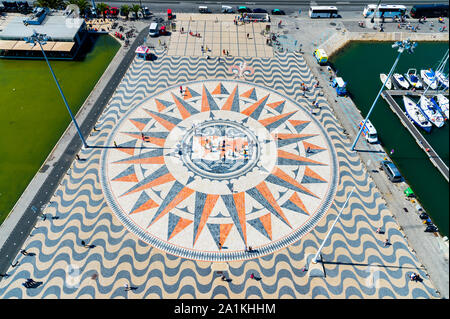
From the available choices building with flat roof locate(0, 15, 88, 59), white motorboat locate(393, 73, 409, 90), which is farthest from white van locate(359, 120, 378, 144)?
building with flat roof locate(0, 15, 88, 59)

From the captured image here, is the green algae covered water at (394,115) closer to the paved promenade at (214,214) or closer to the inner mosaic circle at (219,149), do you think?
the paved promenade at (214,214)

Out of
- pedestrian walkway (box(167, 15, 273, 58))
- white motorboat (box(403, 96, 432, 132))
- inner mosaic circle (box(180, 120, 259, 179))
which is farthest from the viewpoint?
pedestrian walkway (box(167, 15, 273, 58))

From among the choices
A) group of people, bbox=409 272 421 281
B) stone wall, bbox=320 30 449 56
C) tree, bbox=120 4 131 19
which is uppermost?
tree, bbox=120 4 131 19

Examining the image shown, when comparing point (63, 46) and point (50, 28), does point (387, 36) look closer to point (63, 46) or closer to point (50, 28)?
point (63, 46)

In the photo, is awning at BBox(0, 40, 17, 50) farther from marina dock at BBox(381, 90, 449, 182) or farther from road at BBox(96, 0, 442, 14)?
marina dock at BBox(381, 90, 449, 182)
